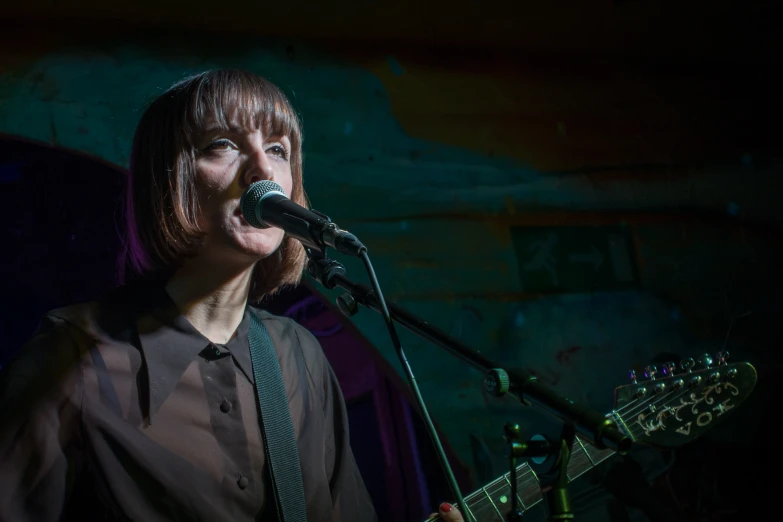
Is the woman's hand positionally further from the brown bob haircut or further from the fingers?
the brown bob haircut

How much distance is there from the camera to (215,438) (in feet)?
5.08

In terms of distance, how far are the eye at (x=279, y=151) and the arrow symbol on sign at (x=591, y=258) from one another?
144 cm

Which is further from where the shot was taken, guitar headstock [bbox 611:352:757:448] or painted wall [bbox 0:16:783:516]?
painted wall [bbox 0:16:783:516]

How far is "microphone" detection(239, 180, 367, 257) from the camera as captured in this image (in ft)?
3.57

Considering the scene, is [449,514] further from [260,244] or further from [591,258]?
[591,258]

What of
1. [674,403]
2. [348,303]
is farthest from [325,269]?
[674,403]

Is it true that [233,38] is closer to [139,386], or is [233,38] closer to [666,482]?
[139,386]

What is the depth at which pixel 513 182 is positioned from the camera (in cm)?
265

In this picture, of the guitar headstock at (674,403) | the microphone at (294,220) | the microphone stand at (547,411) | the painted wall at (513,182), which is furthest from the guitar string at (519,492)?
the microphone at (294,220)

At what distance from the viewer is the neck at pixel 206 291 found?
1.62m

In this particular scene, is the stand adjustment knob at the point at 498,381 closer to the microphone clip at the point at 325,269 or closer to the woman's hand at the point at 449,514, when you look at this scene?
the microphone clip at the point at 325,269

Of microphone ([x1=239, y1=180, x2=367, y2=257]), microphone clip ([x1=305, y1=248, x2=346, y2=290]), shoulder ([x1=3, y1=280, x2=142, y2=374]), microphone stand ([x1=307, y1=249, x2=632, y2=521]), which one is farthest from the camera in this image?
shoulder ([x1=3, y1=280, x2=142, y2=374])

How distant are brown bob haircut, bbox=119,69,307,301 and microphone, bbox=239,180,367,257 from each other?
0.82 ft

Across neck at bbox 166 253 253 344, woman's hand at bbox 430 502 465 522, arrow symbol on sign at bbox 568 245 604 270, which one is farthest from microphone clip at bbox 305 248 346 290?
arrow symbol on sign at bbox 568 245 604 270
